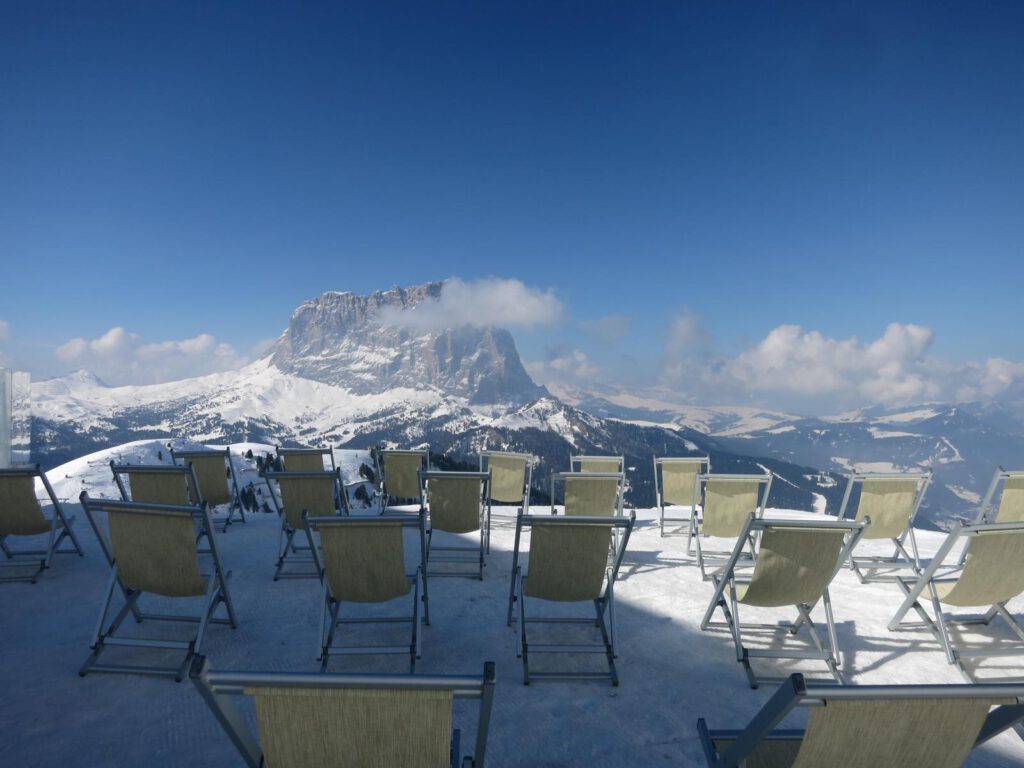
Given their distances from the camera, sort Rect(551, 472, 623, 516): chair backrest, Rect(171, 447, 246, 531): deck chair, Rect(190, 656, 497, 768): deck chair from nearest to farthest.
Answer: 1. Rect(190, 656, 497, 768): deck chair
2. Rect(551, 472, 623, 516): chair backrest
3. Rect(171, 447, 246, 531): deck chair

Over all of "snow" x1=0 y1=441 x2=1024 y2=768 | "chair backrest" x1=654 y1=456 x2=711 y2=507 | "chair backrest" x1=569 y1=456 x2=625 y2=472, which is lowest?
"snow" x1=0 y1=441 x2=1024 y2=768

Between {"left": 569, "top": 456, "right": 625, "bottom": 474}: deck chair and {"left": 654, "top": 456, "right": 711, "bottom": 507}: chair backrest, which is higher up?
{"left": 569, "top": 456, "right": 625, "bottom": 474}: deck chair

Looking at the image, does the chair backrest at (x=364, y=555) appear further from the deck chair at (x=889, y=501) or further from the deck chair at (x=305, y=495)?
the deck chair at (x=889, y=501)

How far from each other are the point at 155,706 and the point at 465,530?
305 cm

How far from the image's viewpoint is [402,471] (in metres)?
7.44

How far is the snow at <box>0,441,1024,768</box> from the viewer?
3.07 meters

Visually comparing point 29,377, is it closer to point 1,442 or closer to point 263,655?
point 1,442

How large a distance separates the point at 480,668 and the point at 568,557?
123cm

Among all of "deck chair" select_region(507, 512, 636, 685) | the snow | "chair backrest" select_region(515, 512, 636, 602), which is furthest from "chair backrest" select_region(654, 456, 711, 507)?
"chair backrest" select_region(515, 512, 636, 602)

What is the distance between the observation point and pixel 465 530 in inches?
227

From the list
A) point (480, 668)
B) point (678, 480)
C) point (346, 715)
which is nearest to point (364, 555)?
point (480, 668)

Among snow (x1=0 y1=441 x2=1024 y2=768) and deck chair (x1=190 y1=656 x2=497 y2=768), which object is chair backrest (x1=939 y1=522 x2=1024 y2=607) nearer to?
snow (x1=0 y1=441 x2=1024 y2=768)

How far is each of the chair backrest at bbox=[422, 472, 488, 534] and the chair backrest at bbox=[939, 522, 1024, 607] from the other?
159 inches

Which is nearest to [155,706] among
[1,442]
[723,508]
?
[723,508]
